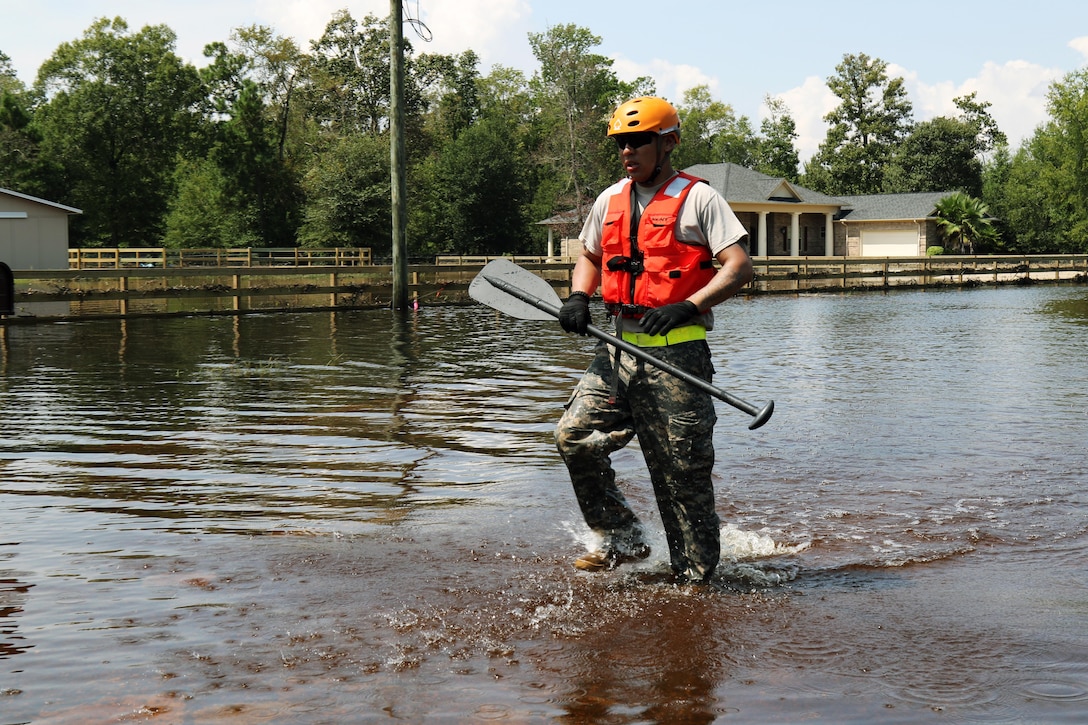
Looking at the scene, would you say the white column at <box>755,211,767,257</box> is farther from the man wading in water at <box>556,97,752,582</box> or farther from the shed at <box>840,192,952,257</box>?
the man wading in water at <box>556,97,752,582</box>

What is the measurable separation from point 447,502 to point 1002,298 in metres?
30.0

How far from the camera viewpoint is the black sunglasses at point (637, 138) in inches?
178

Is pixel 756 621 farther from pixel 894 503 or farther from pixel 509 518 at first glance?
pixel 894 503

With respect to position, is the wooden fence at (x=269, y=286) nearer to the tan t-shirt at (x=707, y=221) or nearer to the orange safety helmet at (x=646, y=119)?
the orange safety helmet at (x=646, y=119)

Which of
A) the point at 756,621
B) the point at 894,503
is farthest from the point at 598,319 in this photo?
the point at 756,621

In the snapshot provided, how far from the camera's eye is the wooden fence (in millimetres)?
22219

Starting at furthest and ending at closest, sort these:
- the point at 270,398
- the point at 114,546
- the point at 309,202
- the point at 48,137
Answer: the point at 309,202, the point at 48,137, the point at 270,398, the point at 114,546

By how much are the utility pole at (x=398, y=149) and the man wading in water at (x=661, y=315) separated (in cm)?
1968

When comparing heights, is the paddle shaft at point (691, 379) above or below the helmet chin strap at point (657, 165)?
below

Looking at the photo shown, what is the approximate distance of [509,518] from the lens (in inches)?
237

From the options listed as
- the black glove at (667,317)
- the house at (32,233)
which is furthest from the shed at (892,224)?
the black glove at (667,317)

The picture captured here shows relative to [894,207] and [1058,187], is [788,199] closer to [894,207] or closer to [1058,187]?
[894,207]

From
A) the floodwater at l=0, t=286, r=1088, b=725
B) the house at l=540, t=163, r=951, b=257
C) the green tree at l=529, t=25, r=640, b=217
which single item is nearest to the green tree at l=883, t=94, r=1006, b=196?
the house at l=540, t=163, r=951, b=257

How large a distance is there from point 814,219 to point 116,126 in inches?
1583
